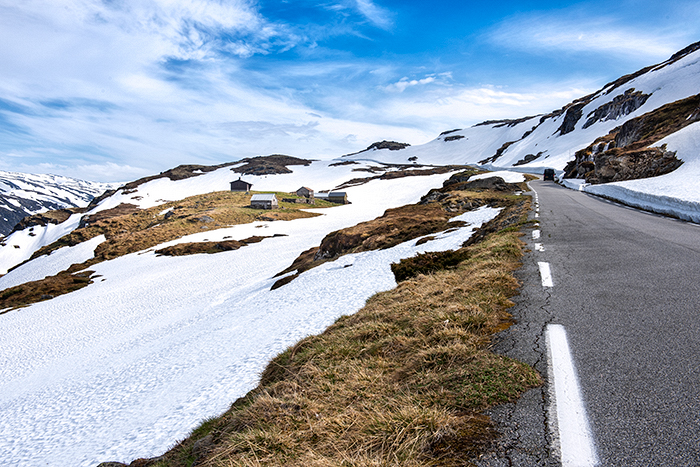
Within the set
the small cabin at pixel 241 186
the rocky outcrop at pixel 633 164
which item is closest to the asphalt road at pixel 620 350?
the rocky outcrop at pixel 633 164

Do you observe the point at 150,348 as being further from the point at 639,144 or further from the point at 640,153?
the point at 639,144

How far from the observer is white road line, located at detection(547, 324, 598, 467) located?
8.77ft

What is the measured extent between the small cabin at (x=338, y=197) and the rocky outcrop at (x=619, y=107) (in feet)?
301

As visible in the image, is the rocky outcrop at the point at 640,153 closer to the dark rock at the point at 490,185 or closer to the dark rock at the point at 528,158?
the dark rock at the point at 490,185

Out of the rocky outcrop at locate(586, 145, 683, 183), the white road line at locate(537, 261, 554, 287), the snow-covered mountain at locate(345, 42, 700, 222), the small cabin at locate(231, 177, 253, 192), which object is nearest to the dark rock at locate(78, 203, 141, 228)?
the small cabin at locate(231, 177, 253, 192)

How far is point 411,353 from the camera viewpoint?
5098 millimetres

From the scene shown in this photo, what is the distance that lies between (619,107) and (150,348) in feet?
469

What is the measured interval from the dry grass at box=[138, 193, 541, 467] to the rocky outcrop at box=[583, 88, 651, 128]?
133 m

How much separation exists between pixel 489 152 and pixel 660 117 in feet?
466

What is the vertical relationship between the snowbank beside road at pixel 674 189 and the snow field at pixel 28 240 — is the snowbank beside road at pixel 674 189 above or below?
below

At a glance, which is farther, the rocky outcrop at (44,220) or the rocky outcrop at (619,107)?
the rocky outcrop at (44,220)

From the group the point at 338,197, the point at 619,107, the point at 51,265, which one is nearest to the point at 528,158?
the point at 619,107

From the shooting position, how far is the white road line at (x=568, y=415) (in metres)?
2.67

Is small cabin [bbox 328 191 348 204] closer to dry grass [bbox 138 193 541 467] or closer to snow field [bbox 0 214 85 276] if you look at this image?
snow field [bbox 0 214 85 276]
